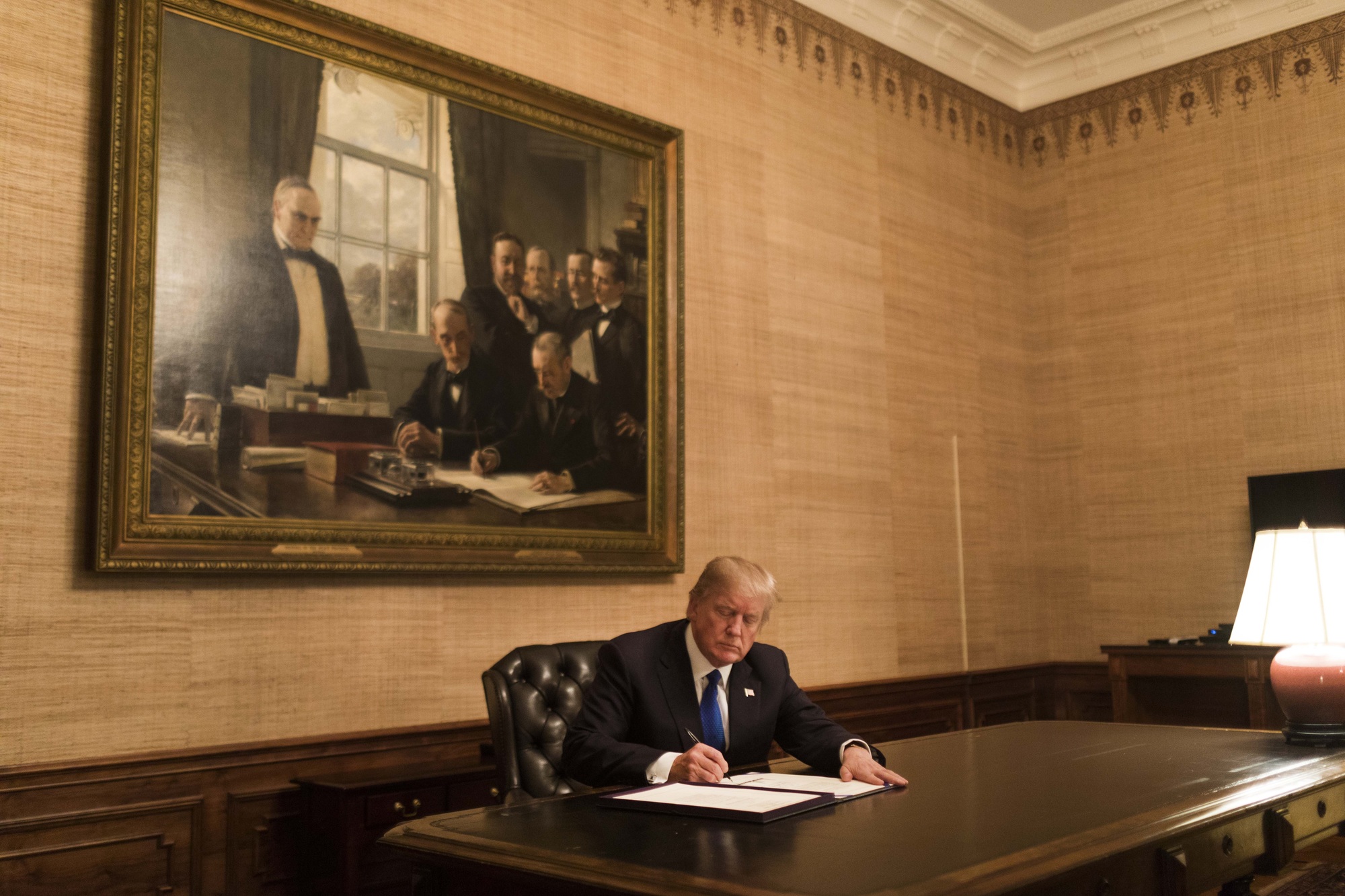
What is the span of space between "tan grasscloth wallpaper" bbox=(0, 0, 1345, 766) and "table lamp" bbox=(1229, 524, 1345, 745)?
2402mm

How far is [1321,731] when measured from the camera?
3227 mm

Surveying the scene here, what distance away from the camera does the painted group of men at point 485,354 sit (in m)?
3.76

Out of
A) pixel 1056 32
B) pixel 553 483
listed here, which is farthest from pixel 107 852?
pixel 1056 32

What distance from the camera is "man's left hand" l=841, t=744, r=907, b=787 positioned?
2619 millimetres

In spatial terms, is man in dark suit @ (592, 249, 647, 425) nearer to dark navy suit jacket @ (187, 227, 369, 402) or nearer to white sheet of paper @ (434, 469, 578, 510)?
white sheet of paper @ (434, 469, 578, 510)

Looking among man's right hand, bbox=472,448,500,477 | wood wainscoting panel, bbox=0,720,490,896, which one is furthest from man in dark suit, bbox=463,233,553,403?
wood wainscoting panel, bbox=0,720,490,896

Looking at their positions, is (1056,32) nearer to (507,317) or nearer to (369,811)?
(507,317)

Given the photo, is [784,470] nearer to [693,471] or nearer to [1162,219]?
[693,471]

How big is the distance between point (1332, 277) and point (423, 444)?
486 centimetres

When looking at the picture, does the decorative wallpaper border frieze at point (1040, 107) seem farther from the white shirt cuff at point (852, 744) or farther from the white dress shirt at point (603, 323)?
the white shirt cuff at point (852, 744)

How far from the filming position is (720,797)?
234 centimetres

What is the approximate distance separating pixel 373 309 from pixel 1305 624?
305 cm

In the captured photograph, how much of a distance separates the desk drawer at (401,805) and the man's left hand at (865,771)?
1.48 meters

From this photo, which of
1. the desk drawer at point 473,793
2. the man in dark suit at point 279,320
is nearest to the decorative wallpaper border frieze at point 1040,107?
the man in dark suit at point 279,320
